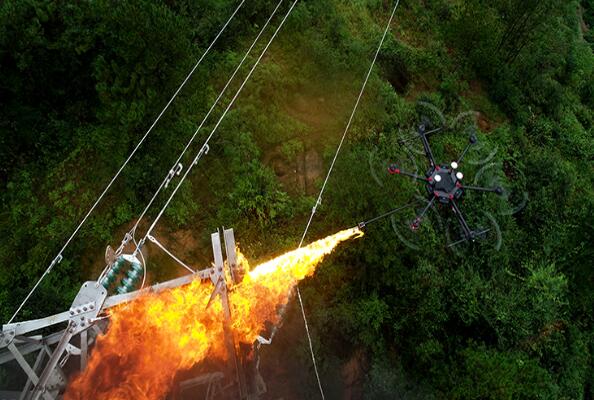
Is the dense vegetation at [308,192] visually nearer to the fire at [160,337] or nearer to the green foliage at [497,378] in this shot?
the green foliage at [497,378]

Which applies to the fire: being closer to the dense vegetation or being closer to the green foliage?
the dense vegetation

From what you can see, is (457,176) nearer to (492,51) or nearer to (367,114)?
(367,114)

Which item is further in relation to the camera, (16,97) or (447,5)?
(447,5)

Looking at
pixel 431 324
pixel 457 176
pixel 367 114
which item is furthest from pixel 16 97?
pixel 431 324

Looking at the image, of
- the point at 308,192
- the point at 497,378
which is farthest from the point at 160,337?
the point at 497,378

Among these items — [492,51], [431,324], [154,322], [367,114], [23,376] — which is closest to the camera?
[154,322]

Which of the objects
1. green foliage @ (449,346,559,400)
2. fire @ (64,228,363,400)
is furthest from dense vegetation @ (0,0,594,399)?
fire @ (64,228,363,400)

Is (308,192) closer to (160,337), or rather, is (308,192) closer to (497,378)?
(160,337)

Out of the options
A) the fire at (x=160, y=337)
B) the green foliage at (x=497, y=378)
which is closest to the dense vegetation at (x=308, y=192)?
the green foliage at (x=497, y=378)
